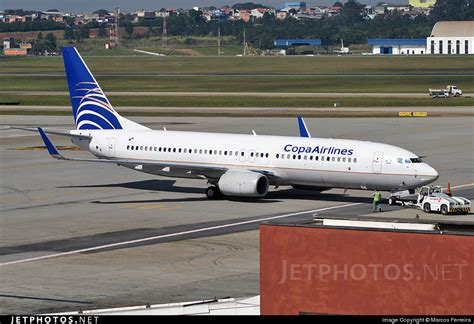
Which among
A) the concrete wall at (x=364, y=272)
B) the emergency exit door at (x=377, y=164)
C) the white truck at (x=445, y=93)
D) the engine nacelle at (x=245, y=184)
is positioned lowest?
the white truck at (x=445, y=93)

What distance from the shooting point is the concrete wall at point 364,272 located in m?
25.2

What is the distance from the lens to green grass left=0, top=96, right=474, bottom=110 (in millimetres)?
149750

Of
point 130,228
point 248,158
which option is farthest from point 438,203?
point 130,228

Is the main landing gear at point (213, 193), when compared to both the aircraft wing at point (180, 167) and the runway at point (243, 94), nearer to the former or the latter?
the aircraft wing at point (180, 167)

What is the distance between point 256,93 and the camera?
17638 centimetres

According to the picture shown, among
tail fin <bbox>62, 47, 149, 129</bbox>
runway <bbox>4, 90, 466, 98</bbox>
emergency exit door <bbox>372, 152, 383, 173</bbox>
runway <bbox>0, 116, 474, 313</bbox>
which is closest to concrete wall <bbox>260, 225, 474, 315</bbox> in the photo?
runway <bbox>0, 116, 474, 313</bbox>

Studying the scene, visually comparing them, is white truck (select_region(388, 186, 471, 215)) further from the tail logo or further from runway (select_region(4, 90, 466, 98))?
runway (select_region(4, 90, 466, 98))

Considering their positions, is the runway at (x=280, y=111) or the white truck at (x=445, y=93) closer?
the runway at (x=280, y=111)

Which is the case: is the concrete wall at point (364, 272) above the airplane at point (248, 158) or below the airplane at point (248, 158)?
above

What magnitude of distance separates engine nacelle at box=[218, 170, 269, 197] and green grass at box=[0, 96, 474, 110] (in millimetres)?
81030

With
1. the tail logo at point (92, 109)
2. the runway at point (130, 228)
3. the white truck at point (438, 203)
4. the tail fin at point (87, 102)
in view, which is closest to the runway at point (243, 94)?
the runway at point (130, 228)

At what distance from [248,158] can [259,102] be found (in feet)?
287

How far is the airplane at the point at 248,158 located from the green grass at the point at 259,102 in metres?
74.9

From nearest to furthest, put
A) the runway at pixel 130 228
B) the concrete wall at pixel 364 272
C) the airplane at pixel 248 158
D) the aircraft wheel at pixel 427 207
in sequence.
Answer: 1. the concrete wall at pixel 364 272
2. the runway at pixel 130 228
3. the aircraft wheel at pixel 427 207
4. the airplane at pixel 248 158
